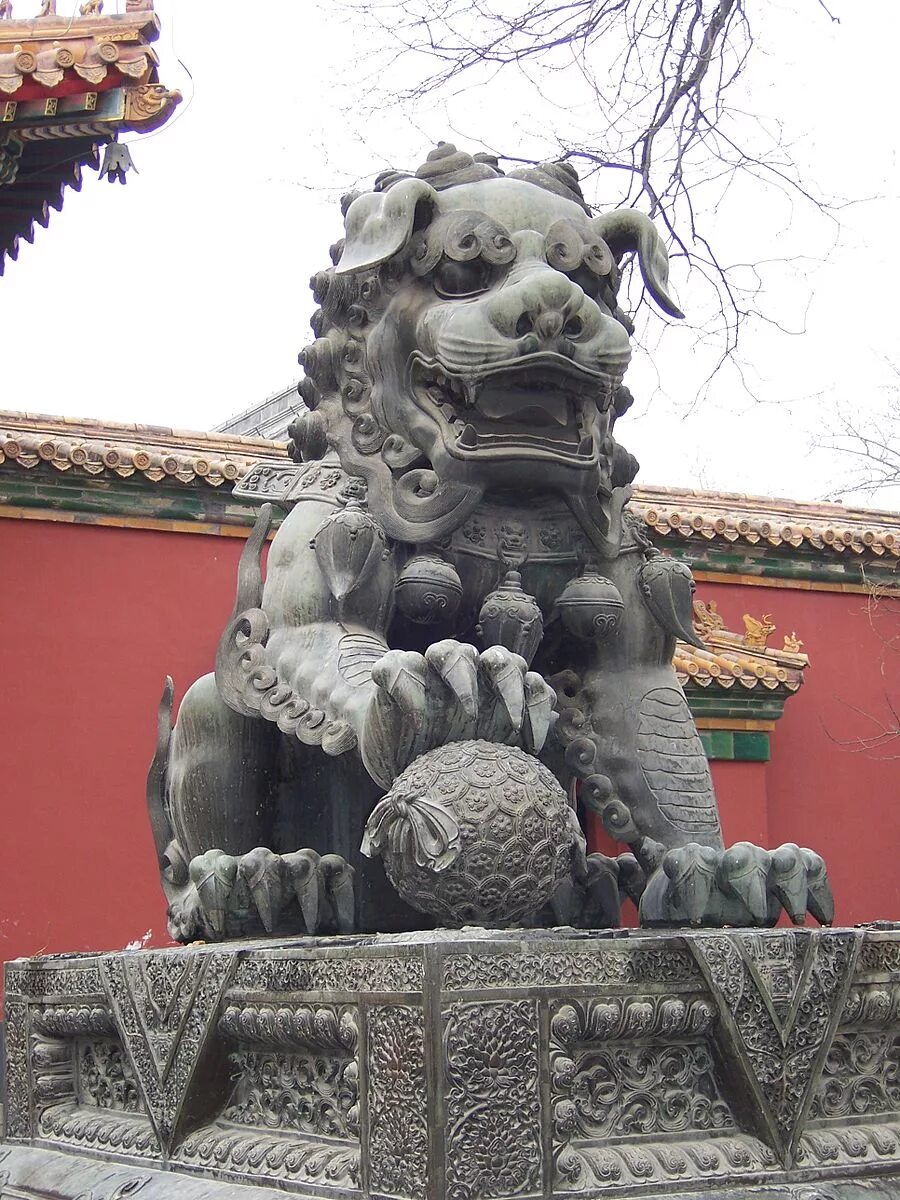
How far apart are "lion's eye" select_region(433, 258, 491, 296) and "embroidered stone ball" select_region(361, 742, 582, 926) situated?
92cm

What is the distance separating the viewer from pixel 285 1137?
246 centimetres

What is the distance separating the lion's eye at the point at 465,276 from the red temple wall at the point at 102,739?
659cm

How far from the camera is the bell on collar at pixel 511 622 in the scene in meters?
2.76

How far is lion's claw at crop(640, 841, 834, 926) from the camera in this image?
259 cm

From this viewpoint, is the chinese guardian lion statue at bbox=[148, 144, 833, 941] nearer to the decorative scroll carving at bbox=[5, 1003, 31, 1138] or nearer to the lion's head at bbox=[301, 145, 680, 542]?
the lion's head at bbox=[301, 145, 680, 542]

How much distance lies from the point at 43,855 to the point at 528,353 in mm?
Result: 6862

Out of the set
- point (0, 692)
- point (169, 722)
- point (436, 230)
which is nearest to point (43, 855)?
point (0, 692)

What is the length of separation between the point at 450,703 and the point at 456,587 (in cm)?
37

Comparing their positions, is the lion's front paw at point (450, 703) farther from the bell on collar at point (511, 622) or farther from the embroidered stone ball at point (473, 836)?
the bell on collar at point (511, 622)

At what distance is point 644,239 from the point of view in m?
3.04

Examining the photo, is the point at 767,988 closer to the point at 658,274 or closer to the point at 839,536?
the point at 658,274

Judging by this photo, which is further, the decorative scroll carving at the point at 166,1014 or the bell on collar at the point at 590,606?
the bell on collar at the point at 590,606

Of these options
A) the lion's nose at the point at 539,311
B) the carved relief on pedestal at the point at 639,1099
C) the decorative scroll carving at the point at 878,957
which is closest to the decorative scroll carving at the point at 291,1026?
the carved relief on pedestal at the point at 639,1099

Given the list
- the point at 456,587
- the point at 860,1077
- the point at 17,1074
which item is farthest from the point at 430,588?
the point at 17,1074
